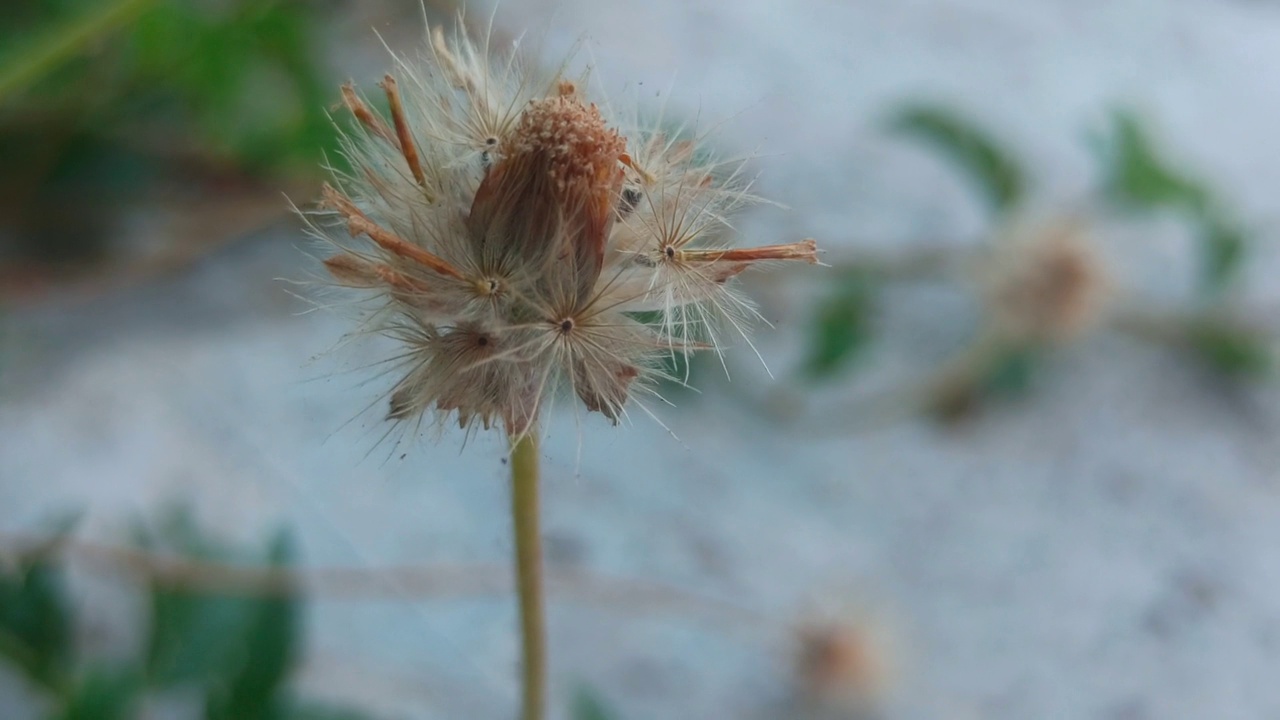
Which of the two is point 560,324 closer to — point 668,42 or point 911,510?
point 911,510

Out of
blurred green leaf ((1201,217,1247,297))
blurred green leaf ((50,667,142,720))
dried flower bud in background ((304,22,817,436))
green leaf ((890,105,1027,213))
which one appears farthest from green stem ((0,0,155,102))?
blurred green leaf ((1201,217,1247,297))

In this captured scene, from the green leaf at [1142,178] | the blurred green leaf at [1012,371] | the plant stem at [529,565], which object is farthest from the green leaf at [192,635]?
the green leaf at [1142,178]

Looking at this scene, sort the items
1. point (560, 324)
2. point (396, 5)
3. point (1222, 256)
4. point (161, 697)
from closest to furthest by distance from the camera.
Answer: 1. point (560, 324)
2. point (161, 697)
3. point (1222, 256)
4. point (396, 5)

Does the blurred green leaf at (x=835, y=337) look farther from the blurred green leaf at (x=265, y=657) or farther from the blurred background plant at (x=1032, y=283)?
the blurred green leaf at (x=265, y=657)

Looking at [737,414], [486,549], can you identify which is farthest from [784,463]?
[486,549]

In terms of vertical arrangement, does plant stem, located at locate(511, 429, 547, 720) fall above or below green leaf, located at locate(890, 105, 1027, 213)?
below

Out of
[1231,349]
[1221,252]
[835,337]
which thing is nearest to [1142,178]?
[1221,252]

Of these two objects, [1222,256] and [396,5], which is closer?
[1222,256]

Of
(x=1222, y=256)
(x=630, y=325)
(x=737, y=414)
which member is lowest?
(x=630, y=325)

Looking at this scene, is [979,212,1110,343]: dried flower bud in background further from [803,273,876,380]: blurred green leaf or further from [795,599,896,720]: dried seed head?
[795,599,896,720]: dried seed head
